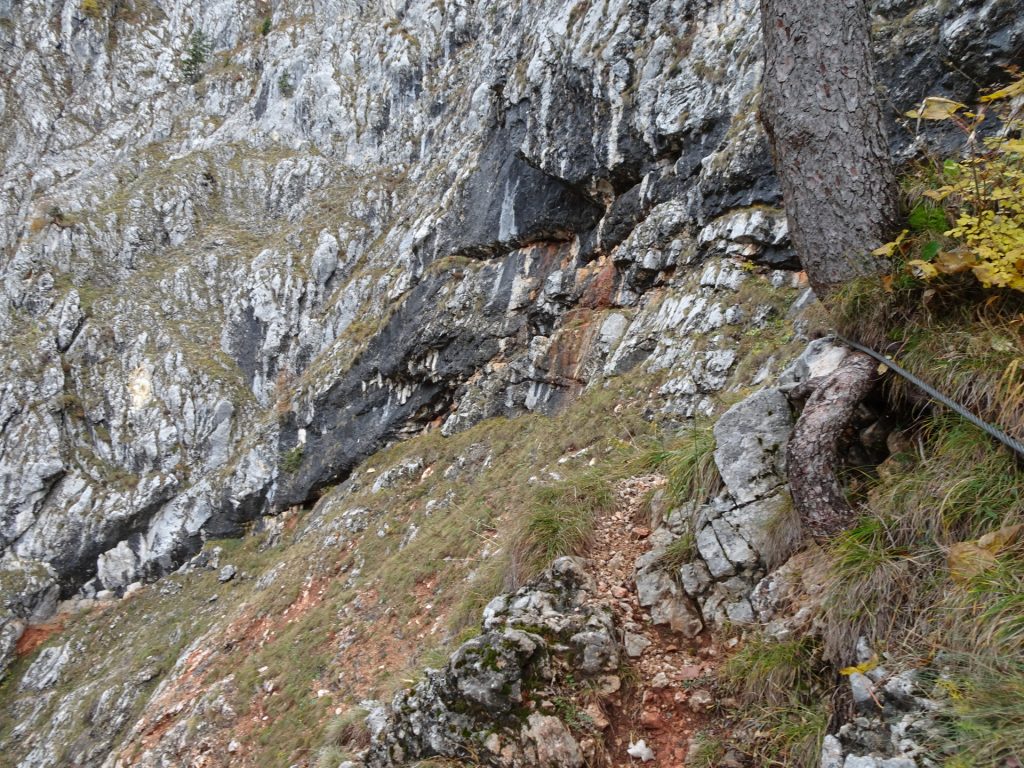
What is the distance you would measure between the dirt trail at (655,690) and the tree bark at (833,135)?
2.39 metres

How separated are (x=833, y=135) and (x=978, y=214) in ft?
3.24

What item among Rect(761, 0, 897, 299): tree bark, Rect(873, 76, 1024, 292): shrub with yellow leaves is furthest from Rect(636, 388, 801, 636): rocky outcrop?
Rect(873, 76, 1024, 292): shrub with yellow leaves

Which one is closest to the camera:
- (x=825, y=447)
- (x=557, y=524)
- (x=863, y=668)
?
(x=863, y=668)

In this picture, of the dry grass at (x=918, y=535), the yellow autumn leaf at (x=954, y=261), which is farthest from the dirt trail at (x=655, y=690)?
the yellow autumn leaf at (x=954, y=261)

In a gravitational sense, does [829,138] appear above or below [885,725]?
above

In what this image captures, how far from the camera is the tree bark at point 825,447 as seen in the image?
289cm

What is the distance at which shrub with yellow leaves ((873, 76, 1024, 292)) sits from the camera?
8.53 ft

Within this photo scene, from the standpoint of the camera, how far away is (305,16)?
1560 inches

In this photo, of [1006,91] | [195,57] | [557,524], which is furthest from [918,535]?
[195,57]

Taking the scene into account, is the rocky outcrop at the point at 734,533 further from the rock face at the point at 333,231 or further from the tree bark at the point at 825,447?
the tree bark at the point at 825,447

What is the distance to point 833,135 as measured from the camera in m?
3.46

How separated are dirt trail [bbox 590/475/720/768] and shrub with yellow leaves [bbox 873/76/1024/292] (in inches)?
94.6

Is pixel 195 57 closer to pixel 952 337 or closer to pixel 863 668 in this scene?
pixel 952 337

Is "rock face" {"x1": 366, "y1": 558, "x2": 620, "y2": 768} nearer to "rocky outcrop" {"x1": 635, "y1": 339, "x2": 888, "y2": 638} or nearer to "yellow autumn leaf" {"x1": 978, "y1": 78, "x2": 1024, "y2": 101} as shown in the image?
"rocky outcrop" {"x1": 635, "y1": 339, "x2": 888, "y2": 638}
